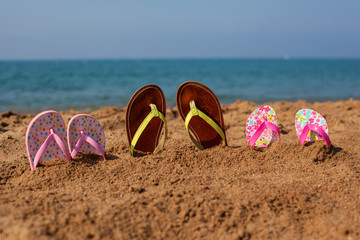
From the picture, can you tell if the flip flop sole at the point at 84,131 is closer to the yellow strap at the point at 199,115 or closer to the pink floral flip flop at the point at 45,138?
the pink floral flip flop at the point at 45,138

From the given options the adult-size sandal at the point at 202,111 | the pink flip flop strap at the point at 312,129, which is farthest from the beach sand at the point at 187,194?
the adult-size sandal at the point at 202,111

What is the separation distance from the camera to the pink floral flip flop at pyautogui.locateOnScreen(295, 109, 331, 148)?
3.06m

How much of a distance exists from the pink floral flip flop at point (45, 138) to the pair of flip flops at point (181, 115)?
0.64 meters

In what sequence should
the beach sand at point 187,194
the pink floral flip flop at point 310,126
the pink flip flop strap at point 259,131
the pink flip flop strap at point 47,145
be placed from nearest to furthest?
1. the beach sand at point 187,194
2. the pink flip flop strap at point 47,145
3. the pink floral flip flop at point 310,126
4. the pink flip flop strap at point 259,131

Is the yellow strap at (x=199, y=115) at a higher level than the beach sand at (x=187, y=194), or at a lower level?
higher

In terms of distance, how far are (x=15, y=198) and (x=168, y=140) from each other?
1989 mm

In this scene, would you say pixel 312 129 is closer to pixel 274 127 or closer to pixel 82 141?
pixel 274 127

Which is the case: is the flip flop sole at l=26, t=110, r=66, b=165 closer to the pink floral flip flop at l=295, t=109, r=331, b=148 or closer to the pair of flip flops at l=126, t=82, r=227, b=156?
the pair of flip flops at l=126, t=82, r=227, b=156

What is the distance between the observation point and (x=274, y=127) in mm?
3156

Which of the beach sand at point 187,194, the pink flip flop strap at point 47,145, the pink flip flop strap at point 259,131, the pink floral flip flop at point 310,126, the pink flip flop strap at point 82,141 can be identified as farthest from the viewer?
the pink flip flop strap at point 259,131

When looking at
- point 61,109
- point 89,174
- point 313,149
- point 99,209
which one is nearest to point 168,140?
point 89,174

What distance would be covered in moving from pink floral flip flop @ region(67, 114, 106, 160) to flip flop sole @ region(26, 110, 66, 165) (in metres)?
0.09

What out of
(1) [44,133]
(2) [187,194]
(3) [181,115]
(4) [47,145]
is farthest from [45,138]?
(2) [187,194]

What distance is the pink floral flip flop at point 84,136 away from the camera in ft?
9.52
